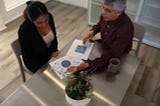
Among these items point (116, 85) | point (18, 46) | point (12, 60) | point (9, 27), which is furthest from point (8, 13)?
point (116, 85)

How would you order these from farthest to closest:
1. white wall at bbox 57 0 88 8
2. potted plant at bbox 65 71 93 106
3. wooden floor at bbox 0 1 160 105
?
white wall at bbox 57 0 88 8 < wooden floor at bbox 0 1 160 105 < potted plant at bbox 65 71 93 106

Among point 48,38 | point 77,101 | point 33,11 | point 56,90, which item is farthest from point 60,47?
point 77,101

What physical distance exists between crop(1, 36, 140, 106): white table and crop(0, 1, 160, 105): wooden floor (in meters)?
0.88

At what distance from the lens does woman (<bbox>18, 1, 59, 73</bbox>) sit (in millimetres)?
1617

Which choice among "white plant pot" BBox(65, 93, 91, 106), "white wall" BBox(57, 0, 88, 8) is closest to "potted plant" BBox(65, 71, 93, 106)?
"white plant pot" BBox(65, 93, 91, 106)

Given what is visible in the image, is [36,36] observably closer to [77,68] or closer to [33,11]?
[33,11]

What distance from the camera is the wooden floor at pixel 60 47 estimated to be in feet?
8.02

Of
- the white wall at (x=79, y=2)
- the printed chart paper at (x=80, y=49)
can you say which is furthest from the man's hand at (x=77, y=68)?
the white wall at (x=79, y=2)

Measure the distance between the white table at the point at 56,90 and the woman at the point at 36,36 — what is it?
1.01 ft

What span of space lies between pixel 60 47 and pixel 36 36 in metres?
1.28

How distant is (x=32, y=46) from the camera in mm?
1810

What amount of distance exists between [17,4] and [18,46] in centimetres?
217

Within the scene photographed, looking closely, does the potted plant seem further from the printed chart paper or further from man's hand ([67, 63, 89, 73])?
the printed chart paper

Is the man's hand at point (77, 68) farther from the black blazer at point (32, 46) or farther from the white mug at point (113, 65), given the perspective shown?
the black blazer at point (32, 46)
